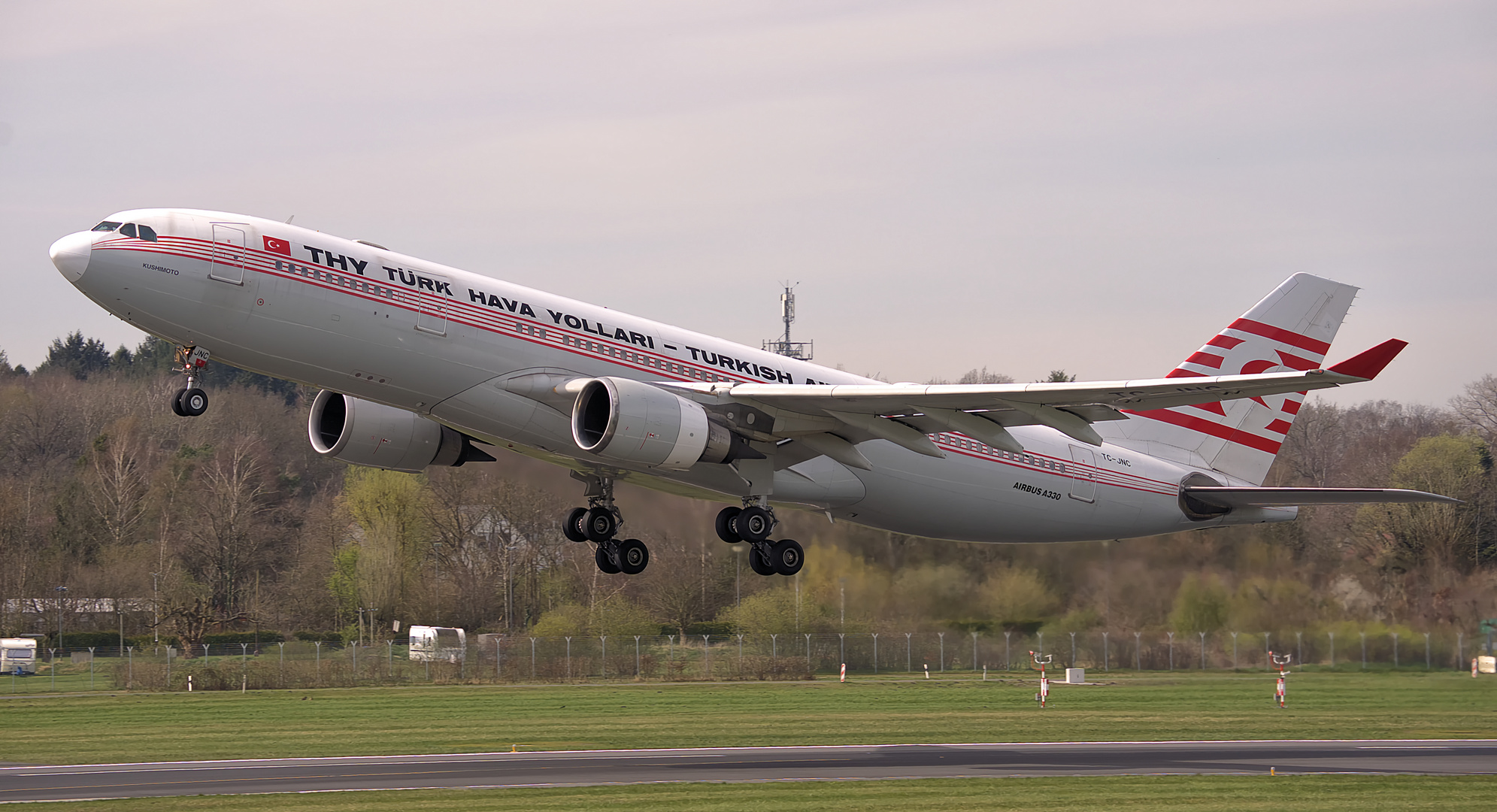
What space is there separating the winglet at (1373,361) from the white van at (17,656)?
60.3 metres

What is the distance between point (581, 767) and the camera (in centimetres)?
3631

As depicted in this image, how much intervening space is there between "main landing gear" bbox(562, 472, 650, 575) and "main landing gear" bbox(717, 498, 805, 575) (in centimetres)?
342

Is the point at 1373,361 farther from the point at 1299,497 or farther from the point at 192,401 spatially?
the point at 192,401

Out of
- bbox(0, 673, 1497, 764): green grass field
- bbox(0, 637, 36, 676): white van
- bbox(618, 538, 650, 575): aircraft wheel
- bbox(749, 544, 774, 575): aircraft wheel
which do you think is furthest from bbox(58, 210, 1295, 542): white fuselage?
bbox(0, 637, 36, 676): white van

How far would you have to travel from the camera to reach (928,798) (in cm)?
3111

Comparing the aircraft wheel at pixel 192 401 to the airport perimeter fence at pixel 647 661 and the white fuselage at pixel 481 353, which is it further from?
the airport perimeter fence at pixel 647 661

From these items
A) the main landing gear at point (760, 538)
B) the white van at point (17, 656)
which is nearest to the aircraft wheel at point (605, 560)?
the main landing gear at point (760, 538)

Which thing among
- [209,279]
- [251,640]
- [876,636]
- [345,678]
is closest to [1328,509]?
[876,636]

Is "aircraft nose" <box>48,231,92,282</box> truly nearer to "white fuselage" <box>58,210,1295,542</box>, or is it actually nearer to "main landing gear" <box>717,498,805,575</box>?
"white fuselage" <box>58,210,1295,542</box>

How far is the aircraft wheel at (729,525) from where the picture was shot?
32.2 meters

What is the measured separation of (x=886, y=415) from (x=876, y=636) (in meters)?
22.5

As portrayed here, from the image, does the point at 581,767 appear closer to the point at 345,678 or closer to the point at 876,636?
the point at 876,636

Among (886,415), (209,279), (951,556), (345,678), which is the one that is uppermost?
(209,279)

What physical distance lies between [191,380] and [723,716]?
83.3 ft
